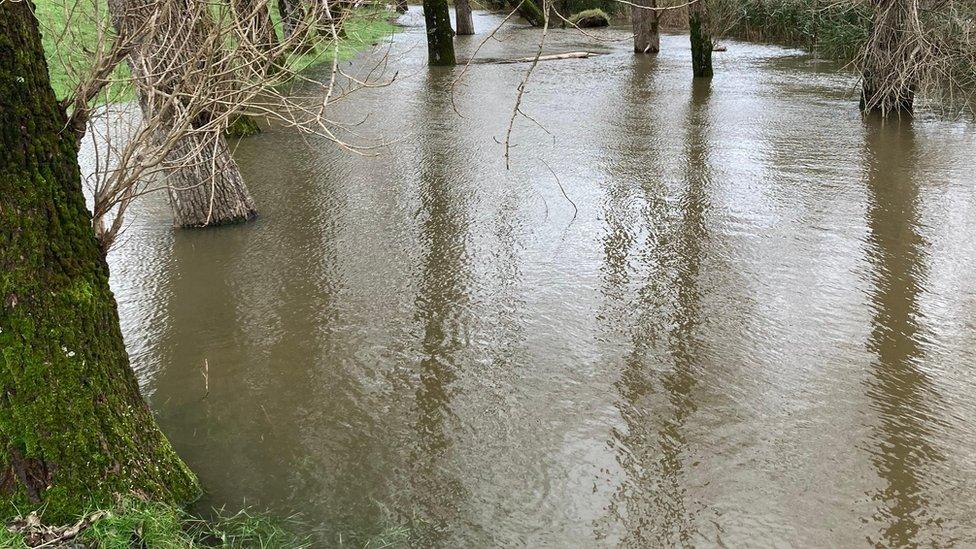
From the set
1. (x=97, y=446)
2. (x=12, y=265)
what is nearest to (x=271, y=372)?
(x=97, y=446)

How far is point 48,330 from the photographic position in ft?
9.46

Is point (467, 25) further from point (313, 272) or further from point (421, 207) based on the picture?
point (313, 272)

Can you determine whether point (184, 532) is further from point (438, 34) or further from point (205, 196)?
point (438, 34)

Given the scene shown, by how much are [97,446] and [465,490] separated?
4.58 ft

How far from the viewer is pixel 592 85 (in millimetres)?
12883

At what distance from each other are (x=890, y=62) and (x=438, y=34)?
832cm

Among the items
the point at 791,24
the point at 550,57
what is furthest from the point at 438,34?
the point at 791,24

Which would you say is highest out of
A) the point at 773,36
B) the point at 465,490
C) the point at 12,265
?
the point at 773,36

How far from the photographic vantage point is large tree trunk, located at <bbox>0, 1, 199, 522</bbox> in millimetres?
2814

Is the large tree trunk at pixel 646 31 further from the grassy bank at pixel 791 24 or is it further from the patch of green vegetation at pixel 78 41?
the patch of green vegetation at pixel 78 41

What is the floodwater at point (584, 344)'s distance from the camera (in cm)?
326

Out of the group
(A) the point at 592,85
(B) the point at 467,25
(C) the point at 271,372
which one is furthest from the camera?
(B) the point at 467,25

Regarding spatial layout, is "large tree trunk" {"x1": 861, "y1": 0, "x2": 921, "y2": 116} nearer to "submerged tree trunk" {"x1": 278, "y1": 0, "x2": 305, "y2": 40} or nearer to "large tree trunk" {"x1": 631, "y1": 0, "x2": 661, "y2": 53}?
"submerged tree trunk" {"x1": 278, "y1": 0, "x2": 305, "y2": 40}

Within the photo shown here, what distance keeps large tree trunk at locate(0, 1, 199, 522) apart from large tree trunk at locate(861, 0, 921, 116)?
883cm
